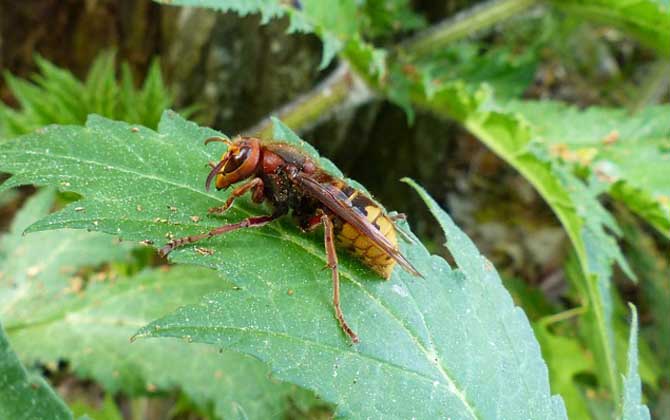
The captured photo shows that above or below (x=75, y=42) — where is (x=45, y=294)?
below

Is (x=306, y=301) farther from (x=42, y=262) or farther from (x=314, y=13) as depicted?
(x=42, y=262)

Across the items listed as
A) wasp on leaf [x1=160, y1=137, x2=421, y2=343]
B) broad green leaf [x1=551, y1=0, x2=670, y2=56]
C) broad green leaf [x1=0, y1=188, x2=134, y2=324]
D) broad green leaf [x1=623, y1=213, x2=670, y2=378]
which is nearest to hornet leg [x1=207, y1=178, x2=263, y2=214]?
wasp on leaf [x1=160, y1=137, x2=421, y2=343]

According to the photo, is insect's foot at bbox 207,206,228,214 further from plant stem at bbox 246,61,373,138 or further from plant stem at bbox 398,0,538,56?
plant stem at bbox 398,0,538,56

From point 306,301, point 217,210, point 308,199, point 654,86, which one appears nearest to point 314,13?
point 308,199

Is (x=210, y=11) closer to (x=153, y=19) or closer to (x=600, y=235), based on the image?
(x=153, y=19)

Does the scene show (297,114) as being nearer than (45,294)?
No

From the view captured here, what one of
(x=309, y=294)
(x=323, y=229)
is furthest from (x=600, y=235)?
(x=309, y=294)
